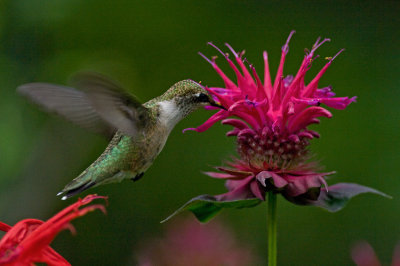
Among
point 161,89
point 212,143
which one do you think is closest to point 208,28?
point 161,89

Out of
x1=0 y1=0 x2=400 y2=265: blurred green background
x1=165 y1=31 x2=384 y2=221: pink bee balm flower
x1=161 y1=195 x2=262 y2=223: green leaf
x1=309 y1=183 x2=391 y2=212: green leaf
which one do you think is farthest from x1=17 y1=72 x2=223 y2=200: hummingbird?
x1=0 y1=0 x2=400 y2=265: blurred green background

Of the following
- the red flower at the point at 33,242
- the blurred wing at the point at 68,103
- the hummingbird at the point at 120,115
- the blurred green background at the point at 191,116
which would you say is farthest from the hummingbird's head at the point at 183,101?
the blurred green background at the point at 191,116

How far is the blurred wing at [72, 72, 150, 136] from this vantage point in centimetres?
162

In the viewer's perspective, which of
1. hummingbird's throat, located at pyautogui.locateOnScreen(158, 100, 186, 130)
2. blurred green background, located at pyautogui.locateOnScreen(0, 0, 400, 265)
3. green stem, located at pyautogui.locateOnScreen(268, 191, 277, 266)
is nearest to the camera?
green stem, located at pyautogui.locateOnScreen(268, 191, 277, 266)

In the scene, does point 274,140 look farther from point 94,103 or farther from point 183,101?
point 94,103

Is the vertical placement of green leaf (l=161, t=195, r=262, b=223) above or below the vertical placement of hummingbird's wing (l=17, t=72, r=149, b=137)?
below

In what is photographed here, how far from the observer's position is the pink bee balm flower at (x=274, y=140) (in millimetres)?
1604

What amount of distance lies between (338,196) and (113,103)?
65cm

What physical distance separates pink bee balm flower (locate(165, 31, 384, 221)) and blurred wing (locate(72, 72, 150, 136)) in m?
0.25

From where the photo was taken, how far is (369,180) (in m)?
3.46

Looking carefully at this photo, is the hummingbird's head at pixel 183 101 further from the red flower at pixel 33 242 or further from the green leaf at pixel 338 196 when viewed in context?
the red flower at pixel 33 242

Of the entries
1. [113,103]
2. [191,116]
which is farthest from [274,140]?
[191,116]

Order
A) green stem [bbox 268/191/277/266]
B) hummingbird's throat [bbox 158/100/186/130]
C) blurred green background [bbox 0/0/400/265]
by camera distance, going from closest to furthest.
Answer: green stem [bbox 268/191/277/266] → hummingbird's throat [bbox 158/100/186/130] → blurred green background [bbox 0/0/400/265]

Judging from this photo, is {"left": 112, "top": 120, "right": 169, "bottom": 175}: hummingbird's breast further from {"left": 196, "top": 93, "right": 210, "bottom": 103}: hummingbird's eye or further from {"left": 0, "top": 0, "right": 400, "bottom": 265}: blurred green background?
{"left": 0, "top": 0, "right": 400, "bottom": 265}: blurred green background
